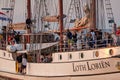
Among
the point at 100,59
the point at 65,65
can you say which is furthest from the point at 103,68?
the point at 65,65

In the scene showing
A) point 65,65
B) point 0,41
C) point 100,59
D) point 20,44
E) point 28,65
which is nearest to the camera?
point 100,59

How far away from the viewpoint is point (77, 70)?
30.7 metres

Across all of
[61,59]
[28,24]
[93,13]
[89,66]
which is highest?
[93,13]

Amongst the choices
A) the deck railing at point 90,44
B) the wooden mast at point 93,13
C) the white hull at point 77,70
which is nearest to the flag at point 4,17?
the white hull at point 77,70

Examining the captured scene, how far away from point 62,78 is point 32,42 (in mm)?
5103

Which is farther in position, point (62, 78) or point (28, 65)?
point (28, 65)

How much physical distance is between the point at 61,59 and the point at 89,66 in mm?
2671

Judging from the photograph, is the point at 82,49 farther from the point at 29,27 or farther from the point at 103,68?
the point at 29,27

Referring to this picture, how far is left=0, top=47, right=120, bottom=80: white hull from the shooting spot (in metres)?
29.2

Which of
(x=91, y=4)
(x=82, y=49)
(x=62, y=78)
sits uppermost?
(x=91, y=4)

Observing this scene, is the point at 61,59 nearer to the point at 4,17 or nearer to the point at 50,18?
the point at 50,18

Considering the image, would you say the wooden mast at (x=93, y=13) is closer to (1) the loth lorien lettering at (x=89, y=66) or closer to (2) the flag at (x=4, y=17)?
(1) the loth lorien lettering at (x=89, y=66)

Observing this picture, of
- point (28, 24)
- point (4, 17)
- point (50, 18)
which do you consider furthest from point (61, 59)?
point (4, 17)

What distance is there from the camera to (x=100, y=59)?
29.5m
